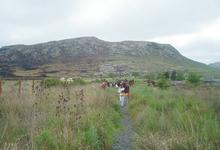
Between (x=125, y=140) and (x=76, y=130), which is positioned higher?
(x=76, y=130)

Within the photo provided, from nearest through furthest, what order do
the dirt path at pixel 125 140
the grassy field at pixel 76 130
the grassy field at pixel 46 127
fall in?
the grassy field at pixel 76 130 < the grassy field at pixel 46 127 < the dirt path at pixel 125 140

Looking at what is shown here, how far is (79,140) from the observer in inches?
313

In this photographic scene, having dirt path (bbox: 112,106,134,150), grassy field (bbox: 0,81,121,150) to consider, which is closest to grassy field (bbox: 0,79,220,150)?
grassy field (bbox: 0,81,121,150)

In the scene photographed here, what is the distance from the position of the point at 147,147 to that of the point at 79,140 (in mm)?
1473

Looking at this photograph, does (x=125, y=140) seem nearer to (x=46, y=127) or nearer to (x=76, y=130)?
(x=76, y=130)

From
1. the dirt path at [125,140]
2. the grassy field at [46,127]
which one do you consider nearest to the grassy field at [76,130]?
the grassy field at [46,127]

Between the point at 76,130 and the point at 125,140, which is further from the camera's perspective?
the point at 125,140

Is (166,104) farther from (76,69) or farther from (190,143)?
(76,69)

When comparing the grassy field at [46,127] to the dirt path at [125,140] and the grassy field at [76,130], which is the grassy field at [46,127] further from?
the dirt path at [125,140]

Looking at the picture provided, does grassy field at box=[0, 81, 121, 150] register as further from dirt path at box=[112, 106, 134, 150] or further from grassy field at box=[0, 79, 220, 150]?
dirt path at box=[112, 106, 134, 150]

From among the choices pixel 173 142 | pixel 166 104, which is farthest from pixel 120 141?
pixel 166 104

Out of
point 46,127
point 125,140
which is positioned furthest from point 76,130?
point 125,140

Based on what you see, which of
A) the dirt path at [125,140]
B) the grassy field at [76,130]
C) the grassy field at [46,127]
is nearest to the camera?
the grassy field at [76,130]

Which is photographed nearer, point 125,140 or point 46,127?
point 46,127
